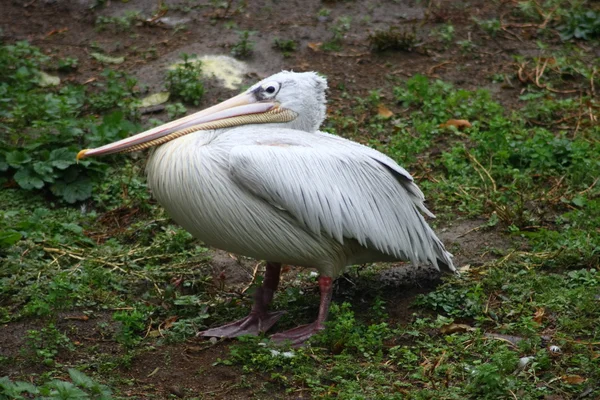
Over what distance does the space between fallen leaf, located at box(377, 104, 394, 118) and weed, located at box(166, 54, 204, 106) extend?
134cm

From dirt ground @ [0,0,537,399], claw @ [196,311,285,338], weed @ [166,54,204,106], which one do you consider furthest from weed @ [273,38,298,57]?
claw @ [196,311,285,338]

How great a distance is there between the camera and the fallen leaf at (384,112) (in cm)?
709

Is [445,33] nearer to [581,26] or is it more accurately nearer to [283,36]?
[581,26]

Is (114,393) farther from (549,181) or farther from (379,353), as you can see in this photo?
(549,181)

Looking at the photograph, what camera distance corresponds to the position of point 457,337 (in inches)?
174

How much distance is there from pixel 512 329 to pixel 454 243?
1106 millimetres

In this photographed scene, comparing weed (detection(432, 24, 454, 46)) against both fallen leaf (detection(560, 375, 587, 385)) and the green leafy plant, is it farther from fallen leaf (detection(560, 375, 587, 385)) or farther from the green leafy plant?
fallen leaf (detection(560, 375, 587, 385))

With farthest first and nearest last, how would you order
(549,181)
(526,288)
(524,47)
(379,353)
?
1. (524,47)
2. (549,181)
3. (526,288)
4. (379,353)

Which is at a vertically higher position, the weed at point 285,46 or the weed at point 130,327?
the weed at point 285,46

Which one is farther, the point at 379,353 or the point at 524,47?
the point at 524,47

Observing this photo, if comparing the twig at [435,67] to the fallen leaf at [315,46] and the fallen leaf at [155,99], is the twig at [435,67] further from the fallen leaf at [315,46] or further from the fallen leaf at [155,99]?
A: the fallen leaf at [155,99]

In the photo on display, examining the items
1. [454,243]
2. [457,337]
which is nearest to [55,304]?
[457,337]

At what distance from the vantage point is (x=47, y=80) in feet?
24.5

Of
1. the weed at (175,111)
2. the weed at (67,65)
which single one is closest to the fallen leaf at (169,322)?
the weed at (175,111)
